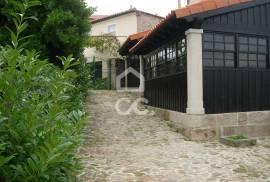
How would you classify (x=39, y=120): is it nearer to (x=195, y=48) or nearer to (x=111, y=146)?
(x=111, y=146)

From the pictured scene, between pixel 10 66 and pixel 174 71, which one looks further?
pixel 174 71

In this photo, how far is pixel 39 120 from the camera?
247 centimetres

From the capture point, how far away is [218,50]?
9.55 meters

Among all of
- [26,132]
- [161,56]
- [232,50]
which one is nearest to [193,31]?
[232,50]

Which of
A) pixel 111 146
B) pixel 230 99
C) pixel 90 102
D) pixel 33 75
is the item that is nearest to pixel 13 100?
pixel 33 75

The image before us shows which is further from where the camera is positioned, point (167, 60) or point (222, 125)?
point (167, 60)

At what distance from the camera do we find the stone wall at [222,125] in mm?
9203

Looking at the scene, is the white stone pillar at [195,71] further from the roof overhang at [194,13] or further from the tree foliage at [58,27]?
the tree foliage at [58,27]

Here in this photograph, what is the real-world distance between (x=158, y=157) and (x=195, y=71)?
3086mm

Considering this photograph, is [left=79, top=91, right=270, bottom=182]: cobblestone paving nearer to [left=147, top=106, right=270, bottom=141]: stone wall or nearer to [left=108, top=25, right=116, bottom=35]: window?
[left=147, top=106, right=270, bottom=141]: stone wall

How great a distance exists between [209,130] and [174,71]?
280 cm

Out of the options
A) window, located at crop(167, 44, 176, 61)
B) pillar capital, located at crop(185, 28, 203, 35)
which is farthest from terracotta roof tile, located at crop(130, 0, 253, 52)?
window, located at crop(167, 44, 176, 61)

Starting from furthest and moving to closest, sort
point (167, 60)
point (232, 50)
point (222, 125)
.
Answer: point (167, 60) < point (232, 50) < point (222, 125)

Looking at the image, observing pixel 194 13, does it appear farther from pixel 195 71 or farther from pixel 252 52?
pixel 252 52
